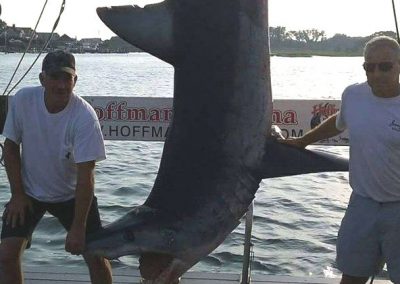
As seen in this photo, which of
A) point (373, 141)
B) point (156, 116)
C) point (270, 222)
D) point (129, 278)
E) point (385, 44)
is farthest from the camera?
point (270, 222)

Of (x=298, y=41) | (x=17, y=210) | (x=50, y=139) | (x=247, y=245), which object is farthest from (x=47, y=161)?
(x=298, y=41)

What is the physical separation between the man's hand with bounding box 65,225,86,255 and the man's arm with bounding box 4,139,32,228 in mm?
385

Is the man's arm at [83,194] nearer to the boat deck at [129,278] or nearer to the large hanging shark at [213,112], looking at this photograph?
the large hanging shark at [213,112]

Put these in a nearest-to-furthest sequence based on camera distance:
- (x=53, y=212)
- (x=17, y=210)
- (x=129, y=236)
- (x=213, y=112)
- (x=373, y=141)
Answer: (x=129, y=236) < (x=213, y=112) < (x=373, y=141) < (x=17, y=210) < (x=53, y=212)

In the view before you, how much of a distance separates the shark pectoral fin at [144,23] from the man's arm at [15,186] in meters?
1.13

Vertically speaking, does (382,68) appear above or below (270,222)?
above

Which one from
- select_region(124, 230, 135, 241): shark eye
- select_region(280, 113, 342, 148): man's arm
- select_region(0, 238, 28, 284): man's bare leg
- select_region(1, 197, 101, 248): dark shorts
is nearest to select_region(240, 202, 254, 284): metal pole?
select_region(280, 113, 342, 148): man's arm

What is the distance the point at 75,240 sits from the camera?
3061 millimetres

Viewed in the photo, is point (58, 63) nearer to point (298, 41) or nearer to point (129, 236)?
point (129, 236)

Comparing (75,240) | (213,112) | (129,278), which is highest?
(213,112)

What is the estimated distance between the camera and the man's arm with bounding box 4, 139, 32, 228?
335cm

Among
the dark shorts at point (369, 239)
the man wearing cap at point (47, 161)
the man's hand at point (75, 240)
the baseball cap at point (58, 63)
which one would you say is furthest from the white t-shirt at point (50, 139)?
the dark shorts at point (369, 239)

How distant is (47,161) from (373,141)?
1.60 meters

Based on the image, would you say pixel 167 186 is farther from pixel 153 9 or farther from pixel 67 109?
pixel 67 109
